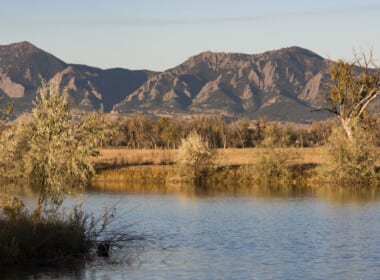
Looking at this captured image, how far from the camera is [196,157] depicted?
78562 mm

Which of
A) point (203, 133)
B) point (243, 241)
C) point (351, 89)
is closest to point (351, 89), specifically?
point (351, 89)

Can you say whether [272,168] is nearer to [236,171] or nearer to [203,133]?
[236,171]

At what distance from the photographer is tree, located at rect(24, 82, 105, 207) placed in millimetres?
31891

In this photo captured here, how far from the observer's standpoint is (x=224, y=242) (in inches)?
1438

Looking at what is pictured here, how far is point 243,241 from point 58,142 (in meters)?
10.6

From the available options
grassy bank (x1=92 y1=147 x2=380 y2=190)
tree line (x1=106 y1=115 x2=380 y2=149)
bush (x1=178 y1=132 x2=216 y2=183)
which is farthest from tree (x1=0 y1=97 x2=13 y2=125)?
tree line (x1=106 y1=115 x2=380 y2=149)

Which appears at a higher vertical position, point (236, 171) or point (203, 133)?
point (203, 133)

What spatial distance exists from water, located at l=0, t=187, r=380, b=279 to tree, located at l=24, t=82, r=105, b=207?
12.9 feet

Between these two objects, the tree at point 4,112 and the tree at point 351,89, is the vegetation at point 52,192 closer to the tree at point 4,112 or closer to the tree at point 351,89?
the tree at point 4,112

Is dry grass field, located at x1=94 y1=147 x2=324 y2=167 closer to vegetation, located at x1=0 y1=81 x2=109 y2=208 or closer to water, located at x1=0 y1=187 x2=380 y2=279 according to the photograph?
water, located at x1=0 y1=187 x2=380 y2=279

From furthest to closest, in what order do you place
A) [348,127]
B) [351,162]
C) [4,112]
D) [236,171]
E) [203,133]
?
[203,133], [236,171], [348,127], [351,162], [4,112]

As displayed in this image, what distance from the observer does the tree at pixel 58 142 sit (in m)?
31.9

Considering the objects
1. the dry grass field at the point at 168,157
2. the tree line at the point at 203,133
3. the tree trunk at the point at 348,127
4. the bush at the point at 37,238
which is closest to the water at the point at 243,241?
the bush at the point at 37,238

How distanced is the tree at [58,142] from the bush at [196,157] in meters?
45.1
